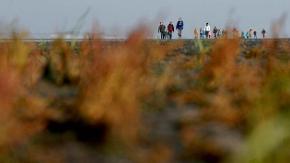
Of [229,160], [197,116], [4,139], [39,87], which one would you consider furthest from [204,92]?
[4,139]

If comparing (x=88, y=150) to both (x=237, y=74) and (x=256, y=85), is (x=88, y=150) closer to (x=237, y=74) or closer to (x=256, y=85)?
(x=256, y=85)

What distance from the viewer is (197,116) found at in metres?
3.73

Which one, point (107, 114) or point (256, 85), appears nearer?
point (107, 114)

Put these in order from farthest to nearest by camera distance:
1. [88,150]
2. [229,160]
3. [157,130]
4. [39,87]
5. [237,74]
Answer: [237,74] < [39,87] < [157,130] < [88,150] < [229,160]

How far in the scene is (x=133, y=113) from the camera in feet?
11.2

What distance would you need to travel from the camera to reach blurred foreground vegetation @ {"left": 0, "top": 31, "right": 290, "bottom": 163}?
10.4 ft

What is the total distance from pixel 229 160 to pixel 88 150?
745mm

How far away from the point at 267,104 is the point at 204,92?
3.19 ft

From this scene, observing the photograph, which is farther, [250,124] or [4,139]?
[250,124]

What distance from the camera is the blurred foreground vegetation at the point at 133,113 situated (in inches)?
125

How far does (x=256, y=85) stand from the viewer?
438 cm

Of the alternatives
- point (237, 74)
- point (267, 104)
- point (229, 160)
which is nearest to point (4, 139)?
point (229, 160)

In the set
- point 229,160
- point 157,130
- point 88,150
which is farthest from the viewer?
point 157,130

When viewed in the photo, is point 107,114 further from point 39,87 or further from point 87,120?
point 39,87
